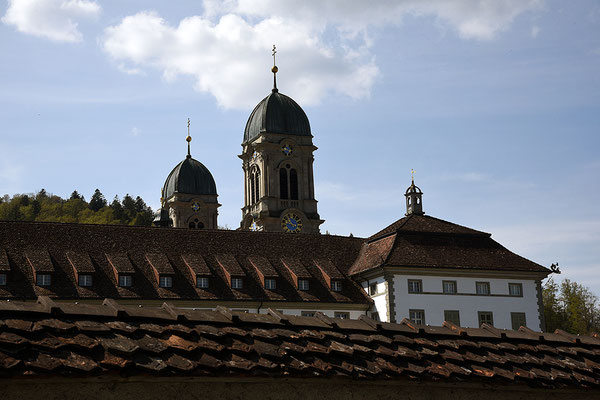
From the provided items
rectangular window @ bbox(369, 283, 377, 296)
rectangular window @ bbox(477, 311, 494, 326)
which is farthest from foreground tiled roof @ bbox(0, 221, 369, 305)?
rectangular window @ bbox(477, 311, 494, 326)

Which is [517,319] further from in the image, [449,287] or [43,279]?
[43,279]

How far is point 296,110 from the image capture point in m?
97.9

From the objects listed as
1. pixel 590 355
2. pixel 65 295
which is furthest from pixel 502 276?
pixel 590 355

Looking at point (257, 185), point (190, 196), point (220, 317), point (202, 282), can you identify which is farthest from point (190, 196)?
point (220, 317)

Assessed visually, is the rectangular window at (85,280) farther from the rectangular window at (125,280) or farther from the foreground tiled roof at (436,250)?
the foreground tiled roof at (436,250)

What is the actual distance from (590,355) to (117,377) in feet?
20.6

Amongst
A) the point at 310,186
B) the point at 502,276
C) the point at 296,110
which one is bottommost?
the point at 502,276

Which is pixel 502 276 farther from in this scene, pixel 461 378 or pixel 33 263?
pixel 461 378

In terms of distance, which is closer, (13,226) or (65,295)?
(65,295)

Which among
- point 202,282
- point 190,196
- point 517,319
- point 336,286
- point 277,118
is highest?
point 277,118

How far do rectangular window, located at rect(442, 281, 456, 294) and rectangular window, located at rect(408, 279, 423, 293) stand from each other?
1614 mm

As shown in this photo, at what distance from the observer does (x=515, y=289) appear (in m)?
59.4

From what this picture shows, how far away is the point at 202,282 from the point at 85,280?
719 centimetres

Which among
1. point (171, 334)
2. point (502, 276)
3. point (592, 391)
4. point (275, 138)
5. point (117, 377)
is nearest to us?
point (117, 377)
